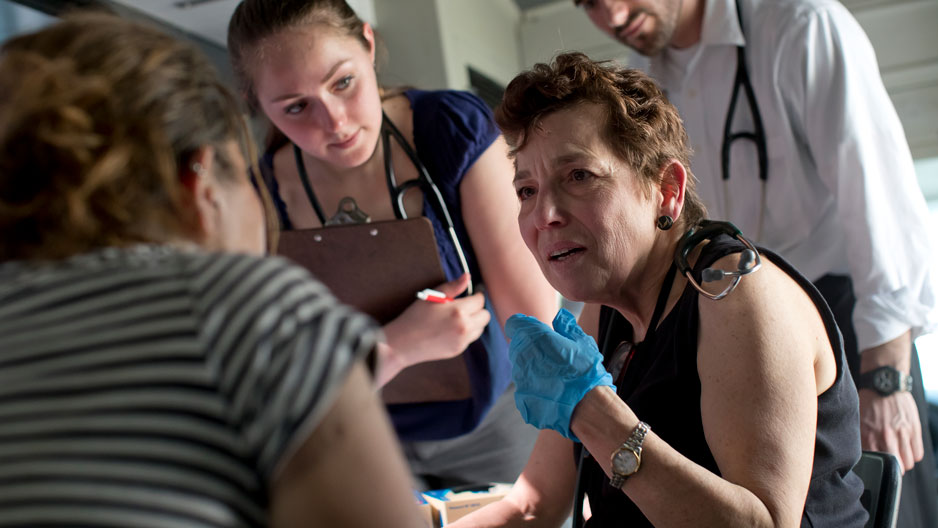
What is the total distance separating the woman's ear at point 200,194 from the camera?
2.29 feet

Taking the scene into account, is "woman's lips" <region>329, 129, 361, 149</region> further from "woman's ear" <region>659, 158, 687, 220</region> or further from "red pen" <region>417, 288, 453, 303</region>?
"woman's ear" <region>659, 158, 687, 220</region>

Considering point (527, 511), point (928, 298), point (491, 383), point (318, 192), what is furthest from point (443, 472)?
point (928, 298)

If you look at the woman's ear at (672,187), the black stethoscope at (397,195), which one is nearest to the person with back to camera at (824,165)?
the woman's ear at (672,187)

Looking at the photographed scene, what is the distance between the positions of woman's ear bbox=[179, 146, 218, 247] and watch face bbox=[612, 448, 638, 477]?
59cm

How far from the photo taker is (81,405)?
0.56 m

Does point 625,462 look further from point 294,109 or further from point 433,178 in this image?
point 294,109

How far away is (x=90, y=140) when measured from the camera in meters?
0.62

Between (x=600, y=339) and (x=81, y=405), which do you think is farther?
(x=600, y=339)

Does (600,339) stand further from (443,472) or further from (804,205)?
(804,205)

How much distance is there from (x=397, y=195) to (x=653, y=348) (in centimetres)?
68

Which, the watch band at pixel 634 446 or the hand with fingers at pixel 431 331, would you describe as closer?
the watch band at pixel 634 446

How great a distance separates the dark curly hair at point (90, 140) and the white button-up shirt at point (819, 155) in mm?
1531

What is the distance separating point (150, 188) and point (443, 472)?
3.80 ft

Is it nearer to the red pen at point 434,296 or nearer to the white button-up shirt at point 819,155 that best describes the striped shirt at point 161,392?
the red pen at point 434,296
